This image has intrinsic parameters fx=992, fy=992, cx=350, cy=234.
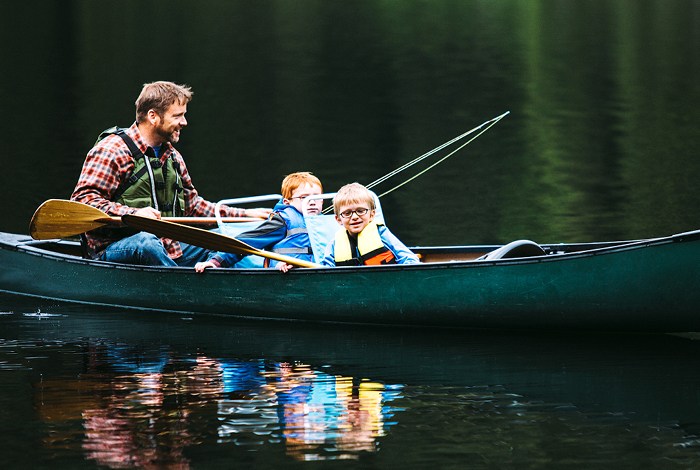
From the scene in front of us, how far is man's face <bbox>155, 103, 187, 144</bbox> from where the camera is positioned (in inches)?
265

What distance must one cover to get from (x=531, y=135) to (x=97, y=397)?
15033 mm

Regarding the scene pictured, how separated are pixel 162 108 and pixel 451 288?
91.6 inches

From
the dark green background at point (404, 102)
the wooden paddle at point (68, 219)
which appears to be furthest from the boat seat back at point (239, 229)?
the dark green background at point (404, 102)

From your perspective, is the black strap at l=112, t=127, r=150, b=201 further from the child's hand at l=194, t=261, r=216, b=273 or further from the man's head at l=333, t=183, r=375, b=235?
the man's head at l=333, t=183, r=375, b=235

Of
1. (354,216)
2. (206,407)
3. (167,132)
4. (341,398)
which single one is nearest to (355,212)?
(354,216)

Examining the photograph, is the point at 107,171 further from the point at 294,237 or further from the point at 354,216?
the point at 354,216

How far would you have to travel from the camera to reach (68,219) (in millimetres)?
6617

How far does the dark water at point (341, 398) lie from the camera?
3738 mm

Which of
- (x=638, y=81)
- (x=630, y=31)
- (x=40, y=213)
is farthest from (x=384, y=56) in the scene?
(x=40, y=213)

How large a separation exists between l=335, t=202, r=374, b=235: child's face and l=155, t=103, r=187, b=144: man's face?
1318 millimetres

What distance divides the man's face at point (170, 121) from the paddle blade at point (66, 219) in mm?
685

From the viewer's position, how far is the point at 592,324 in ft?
18.8

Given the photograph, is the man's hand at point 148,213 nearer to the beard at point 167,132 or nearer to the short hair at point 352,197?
the beard at point 167,132

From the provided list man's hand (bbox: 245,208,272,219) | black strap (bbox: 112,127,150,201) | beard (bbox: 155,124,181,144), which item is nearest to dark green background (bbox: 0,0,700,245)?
man's hand (bbox: 245,208,272,219)
